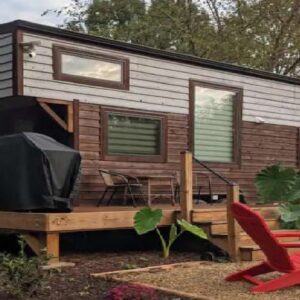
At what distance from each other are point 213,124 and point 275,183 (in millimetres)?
2778

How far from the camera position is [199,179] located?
11.6 m

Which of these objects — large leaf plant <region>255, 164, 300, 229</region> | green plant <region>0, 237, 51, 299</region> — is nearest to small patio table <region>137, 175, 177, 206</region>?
large leaf plant <region>255, 164, 300, 229</region>

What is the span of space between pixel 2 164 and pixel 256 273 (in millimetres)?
3916

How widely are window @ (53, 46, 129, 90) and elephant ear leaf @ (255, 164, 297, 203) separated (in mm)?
2675

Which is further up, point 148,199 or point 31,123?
point 31,123

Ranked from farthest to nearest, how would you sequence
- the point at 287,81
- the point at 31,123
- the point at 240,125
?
the point at 287,81 < the point at 240,125 < the point at 31,123

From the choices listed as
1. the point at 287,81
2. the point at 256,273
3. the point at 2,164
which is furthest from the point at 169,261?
the point at 287,81

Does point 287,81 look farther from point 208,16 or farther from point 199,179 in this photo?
point 208,16

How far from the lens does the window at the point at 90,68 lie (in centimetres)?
945

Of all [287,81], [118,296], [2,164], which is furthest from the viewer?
[287,81]

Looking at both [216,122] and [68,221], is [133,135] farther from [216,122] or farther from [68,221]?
[68,221]

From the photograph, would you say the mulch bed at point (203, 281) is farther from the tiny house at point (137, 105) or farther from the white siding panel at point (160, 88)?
the white siding panel at point (160, 88)

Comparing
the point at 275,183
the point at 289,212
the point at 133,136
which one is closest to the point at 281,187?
the point at 275,183

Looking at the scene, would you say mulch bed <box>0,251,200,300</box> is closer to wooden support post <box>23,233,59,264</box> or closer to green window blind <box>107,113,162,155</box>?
wooden support post <box>23,233,59,264</box>
